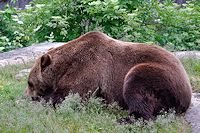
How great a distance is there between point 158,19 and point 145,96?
7011 millimetres

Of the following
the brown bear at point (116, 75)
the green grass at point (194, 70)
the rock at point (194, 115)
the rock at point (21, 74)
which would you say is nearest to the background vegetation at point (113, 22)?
the green grass at point (194, 70)

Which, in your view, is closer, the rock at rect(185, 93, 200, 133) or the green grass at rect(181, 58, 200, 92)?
the rock at rect(185, 93, 200, 133)

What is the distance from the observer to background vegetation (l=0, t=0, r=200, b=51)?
11.8 m

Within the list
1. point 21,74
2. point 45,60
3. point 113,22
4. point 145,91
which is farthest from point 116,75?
point 113,22

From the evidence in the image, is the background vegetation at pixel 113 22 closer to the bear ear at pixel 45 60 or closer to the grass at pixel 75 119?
the bear ear at pixel 45 60

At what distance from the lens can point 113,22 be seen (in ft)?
39.5

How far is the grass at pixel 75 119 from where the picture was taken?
16.6ft

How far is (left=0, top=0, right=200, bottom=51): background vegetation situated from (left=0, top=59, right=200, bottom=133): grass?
5.22 m

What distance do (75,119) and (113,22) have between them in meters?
6.73

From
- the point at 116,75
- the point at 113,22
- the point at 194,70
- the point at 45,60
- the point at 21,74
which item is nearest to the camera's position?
the point at 116,75

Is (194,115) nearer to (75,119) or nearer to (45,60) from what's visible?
(75,119)

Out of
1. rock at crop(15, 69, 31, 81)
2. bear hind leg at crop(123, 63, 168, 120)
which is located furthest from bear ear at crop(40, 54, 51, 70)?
rock at crop(15, 69, 31, 81)

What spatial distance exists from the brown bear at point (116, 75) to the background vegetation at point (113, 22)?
4.56 metres

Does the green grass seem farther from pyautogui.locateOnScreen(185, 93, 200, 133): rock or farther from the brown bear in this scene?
the brown bear
